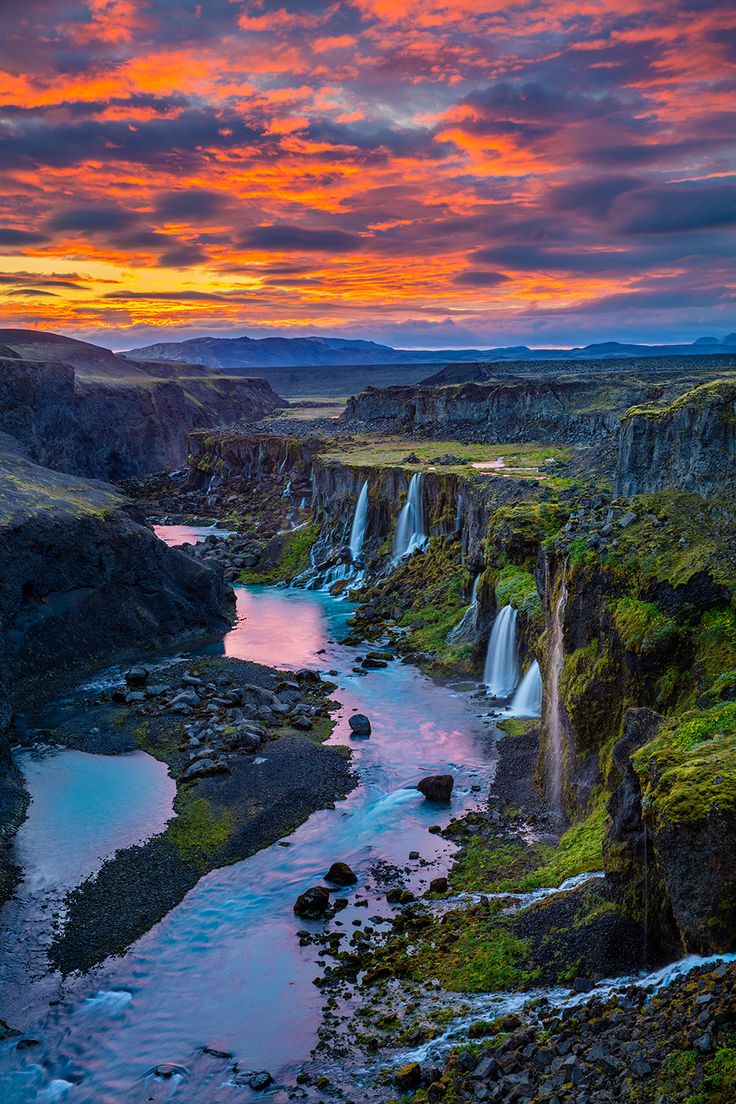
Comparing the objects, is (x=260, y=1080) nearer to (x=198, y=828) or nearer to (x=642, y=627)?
(x=198, y=828)

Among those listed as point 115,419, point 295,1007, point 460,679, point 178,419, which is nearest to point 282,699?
point 460,679

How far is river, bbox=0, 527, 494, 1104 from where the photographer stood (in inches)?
861

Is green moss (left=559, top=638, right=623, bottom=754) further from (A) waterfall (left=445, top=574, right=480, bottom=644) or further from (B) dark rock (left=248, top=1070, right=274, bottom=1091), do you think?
(A) waterfall (left=445, top=574, right=480, bottom=644)

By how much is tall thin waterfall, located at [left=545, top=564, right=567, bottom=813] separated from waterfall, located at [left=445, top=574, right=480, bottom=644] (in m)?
16.8

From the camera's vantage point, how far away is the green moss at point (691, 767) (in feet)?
55.5

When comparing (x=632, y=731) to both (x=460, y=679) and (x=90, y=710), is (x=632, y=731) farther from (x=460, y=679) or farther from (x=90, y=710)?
(x=90, y=710)

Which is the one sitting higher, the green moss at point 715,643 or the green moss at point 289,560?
the green moss at point 715,643

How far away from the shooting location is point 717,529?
101 feet

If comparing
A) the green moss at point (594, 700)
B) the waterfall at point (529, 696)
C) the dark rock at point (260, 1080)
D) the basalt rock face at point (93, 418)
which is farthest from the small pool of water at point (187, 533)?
the dark rock at point (260, 1080)

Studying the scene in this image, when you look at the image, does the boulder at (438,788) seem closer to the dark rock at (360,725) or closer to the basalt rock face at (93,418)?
the dark rock at (360,725)

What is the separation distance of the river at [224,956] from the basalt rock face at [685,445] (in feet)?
48.2

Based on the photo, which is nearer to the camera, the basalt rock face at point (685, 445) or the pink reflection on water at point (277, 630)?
the basalt rock face at point (685, 445)

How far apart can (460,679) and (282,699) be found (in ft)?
35.0

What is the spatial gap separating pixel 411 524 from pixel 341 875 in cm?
5015
